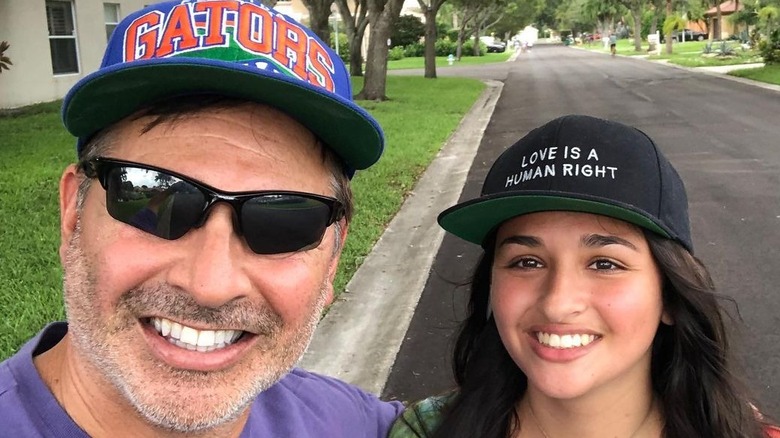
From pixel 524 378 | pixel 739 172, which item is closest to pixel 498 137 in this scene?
pixel 739 172

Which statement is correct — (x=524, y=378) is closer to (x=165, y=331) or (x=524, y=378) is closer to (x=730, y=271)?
(x=165, y=331)

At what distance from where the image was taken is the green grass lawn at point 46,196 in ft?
15.4

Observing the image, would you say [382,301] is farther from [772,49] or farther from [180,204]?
[772,49]

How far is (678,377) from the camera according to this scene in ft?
6.90

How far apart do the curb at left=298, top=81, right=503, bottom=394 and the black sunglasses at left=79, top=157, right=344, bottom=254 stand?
8.70ft

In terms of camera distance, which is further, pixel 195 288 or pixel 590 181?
pixel 590 181

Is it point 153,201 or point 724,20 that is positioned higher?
point 724,20

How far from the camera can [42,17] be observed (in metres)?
16.8

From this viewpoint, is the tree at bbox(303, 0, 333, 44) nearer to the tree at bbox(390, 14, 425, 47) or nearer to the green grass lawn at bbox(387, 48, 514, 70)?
the green grass lawn at bbox(387, 48, 514, 70)

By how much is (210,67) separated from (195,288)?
424 millimetres

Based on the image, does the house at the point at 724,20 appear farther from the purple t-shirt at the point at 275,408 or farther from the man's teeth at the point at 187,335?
the man's teeth at the point at 187,335

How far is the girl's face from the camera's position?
1.91 m

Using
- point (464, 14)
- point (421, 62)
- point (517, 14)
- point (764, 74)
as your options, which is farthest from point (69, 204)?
point (517, 14)

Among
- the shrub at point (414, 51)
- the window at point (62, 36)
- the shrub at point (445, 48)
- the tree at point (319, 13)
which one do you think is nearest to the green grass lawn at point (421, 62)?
the shrub at point (445, 48)
